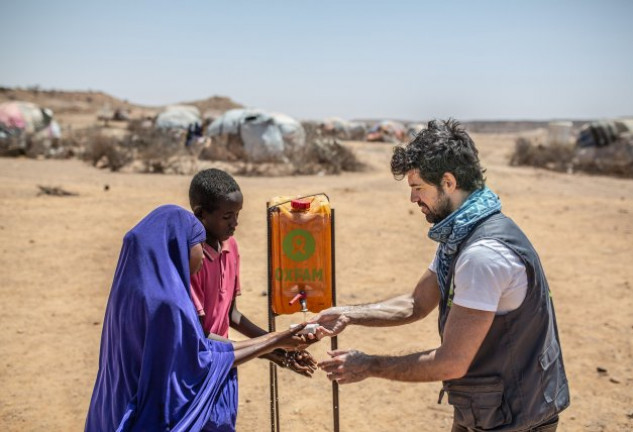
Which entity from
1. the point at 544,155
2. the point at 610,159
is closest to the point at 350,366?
the point at 610,159

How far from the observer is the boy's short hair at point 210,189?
250 cm

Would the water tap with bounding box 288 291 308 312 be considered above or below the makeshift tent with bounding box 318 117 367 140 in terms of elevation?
below

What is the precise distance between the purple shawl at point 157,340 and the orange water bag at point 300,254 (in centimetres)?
64

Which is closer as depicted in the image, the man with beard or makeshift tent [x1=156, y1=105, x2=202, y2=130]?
the man with beard

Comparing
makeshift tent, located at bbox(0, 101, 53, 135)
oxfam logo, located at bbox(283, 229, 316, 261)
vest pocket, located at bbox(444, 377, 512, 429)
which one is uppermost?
makeshift tent, located at bbox(0, 101, 53, 135)

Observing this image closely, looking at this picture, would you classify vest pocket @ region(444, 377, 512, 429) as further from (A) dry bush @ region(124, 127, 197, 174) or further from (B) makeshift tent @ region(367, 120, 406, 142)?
(B) makeshift tent @ region(367, 120, 406, 142)

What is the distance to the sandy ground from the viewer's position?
4.02m

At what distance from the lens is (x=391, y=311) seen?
8.58 feet

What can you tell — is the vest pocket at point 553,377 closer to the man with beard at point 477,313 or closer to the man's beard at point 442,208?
the man with beard at point 477,313

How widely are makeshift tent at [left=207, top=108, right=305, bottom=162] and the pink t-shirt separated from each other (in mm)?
15158

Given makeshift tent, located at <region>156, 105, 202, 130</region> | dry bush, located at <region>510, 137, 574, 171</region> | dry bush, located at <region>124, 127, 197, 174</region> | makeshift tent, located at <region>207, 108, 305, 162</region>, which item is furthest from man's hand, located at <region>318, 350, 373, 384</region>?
makeshift tent, located at <region>156, 105, 202, 130</region>

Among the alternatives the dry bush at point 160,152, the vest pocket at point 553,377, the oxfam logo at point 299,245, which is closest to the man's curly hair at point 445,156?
the vest pocket at point 553,377

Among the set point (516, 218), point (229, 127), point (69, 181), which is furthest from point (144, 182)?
Answer: point (516, 218)

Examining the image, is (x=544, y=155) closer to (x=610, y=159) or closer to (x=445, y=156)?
(x=610, y=159)
